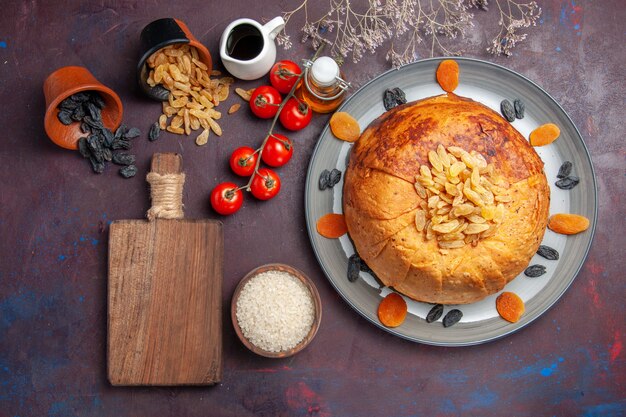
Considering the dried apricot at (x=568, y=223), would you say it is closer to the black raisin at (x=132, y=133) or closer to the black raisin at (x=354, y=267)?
the black raisin at (x=354, y=267)

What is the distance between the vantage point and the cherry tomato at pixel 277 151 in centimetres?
264

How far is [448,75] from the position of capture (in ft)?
8.70

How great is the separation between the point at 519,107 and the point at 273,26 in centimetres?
123

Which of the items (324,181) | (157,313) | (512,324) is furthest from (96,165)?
(512,324)

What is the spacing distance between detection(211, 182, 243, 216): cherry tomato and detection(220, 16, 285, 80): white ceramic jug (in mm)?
551

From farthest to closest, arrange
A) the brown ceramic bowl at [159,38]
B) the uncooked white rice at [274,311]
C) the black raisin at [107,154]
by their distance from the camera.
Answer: the black raisin at [107,154], the uncooked white rice at [274,311], the brown ceramic bowl at [159,38]

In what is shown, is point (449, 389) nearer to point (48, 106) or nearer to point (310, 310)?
point (310, 310)

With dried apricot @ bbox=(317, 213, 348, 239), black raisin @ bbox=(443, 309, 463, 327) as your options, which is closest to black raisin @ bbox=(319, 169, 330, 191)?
dried apricot @ bbox=(317, 213, 348, 239)

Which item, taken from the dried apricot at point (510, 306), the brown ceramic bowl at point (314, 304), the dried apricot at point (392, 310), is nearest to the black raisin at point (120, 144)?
the brown ceramic bowl at point (314, 304)

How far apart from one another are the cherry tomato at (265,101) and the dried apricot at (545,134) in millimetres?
1246

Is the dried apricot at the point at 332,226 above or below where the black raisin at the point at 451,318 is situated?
above

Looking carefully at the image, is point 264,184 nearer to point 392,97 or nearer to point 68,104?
point 392,97

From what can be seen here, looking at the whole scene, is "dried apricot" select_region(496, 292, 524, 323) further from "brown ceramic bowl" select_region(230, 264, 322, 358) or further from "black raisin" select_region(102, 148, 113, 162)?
"black raisin" select_region(102, 148, 113, 162)

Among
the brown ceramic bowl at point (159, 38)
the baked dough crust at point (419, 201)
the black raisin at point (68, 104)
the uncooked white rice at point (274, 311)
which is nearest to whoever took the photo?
the baked dough crust at point (419, 201)
